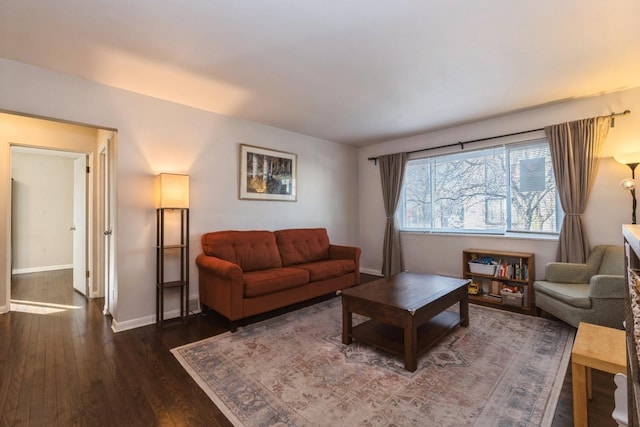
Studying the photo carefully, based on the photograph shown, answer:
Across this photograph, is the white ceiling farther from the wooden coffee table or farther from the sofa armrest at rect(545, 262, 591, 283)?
the wooden coffee table

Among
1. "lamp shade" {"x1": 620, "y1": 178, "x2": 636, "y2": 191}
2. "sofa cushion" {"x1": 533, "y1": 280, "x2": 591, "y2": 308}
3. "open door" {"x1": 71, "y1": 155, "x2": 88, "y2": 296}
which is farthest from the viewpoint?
"open door" {"x1": 71, "y1": 155, "x2": 88, "y2": 296}

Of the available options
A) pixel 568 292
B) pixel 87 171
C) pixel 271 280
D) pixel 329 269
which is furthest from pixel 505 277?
pixel 87 171

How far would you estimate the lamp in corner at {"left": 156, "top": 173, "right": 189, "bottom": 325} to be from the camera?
2.89m

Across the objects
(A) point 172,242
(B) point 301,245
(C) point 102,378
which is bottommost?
(C) point 102,378

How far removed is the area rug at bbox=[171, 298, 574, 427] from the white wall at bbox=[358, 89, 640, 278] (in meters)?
1.27

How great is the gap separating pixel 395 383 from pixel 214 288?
1.99 m

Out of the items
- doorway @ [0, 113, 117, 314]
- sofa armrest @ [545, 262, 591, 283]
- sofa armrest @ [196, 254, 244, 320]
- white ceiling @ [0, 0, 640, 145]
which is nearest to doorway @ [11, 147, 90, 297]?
doorway @ [0, 113, 117, 314]

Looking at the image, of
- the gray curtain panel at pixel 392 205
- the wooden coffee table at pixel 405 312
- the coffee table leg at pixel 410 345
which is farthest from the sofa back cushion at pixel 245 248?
the gray curtain panel at pixel 392 205

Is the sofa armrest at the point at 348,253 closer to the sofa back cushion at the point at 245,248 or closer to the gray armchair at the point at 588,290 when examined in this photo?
the sofa back cushion at the point at 245,248

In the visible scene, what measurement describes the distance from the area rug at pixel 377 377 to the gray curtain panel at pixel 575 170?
39.3 inches

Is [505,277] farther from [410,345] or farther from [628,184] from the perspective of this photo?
[410,345]

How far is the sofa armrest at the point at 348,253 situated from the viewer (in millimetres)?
3998

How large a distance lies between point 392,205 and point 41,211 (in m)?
7.05

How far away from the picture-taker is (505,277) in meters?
3.48
